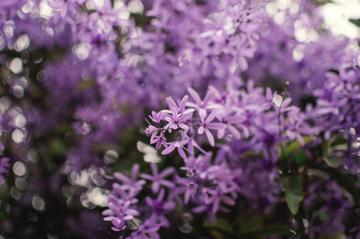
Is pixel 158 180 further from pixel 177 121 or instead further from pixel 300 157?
pixel 300 157

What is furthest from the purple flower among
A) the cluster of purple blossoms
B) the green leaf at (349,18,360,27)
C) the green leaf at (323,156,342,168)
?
the green leaf at (349,18,360,27)

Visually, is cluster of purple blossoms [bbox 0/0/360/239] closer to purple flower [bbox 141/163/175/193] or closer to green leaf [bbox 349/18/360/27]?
purple flower [bbox 141/163/175/193]

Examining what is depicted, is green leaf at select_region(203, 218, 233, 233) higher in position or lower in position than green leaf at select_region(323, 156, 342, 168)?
lower

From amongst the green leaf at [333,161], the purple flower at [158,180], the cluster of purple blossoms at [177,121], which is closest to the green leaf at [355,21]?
the cluster of purple blossoms at [177,121]

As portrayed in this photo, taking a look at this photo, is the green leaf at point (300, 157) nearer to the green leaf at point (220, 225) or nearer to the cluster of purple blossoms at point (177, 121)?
the cluster of purple blossoms at point (177, 121)

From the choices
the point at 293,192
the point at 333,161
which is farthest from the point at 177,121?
the point at 333,161

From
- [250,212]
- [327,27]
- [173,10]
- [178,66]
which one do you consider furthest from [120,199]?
[327,27]

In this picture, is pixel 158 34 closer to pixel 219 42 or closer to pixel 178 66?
pixel 178 66

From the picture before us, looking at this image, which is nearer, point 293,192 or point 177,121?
point 177,121
